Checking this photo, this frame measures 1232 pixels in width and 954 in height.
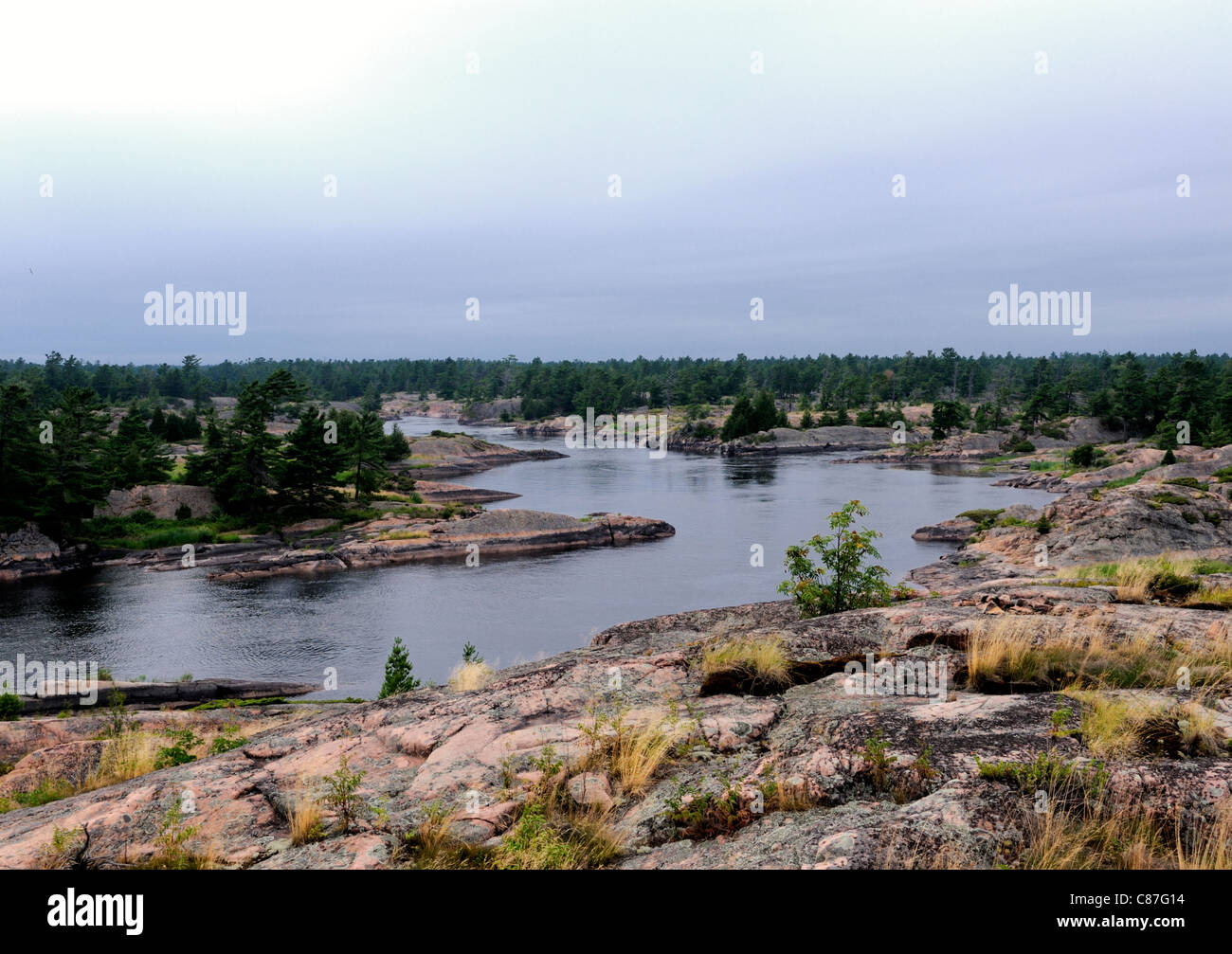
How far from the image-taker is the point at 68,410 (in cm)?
6028

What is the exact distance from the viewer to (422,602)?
47.9m

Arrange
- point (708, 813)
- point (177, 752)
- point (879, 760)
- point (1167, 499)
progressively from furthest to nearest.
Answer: point (1167, 499), point (177, 752), point (879, 760), point (708, 813)

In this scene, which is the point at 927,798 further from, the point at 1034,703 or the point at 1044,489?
the point at 1044,489

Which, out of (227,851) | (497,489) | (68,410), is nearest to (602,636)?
(227,851)

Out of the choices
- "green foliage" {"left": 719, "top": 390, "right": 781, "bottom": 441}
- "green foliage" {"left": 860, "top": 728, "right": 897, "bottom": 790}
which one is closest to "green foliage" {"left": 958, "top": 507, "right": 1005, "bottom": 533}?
"green foliage" {"left": 860, "top": 728, "right": 897, "bottom": 790}

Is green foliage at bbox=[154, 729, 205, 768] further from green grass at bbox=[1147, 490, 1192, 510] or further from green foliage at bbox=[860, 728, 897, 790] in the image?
green grass at bbox=[1147, 490, 1192, 510]

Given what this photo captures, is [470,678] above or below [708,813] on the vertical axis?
below

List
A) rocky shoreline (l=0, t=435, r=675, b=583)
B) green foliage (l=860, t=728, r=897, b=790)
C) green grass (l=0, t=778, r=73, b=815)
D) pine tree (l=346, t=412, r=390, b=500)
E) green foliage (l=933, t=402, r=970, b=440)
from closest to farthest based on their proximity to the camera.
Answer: green foliage (l=860, t=728, r=897, b=790) < green grass (l=0, t=778, r=73, b=815) < rocky shoreline (l=0, t=435, r=675, b=583) < pine tree (l=346, t=412, r=390, b=500) < green foliage (l=933, t=402, r=970, b=440)

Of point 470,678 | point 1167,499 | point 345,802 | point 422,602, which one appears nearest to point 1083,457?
point 1167,499

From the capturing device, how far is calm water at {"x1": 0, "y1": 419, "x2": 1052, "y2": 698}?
121 ft

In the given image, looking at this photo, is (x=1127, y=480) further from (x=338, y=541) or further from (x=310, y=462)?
(x=310, y=462)

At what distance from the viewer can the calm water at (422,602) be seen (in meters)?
36.8

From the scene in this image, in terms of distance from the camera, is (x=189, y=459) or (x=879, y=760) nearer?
(x=879, y=760)

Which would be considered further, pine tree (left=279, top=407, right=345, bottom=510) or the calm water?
pine tree (left=279, top=407, right=345, bottom=510)
